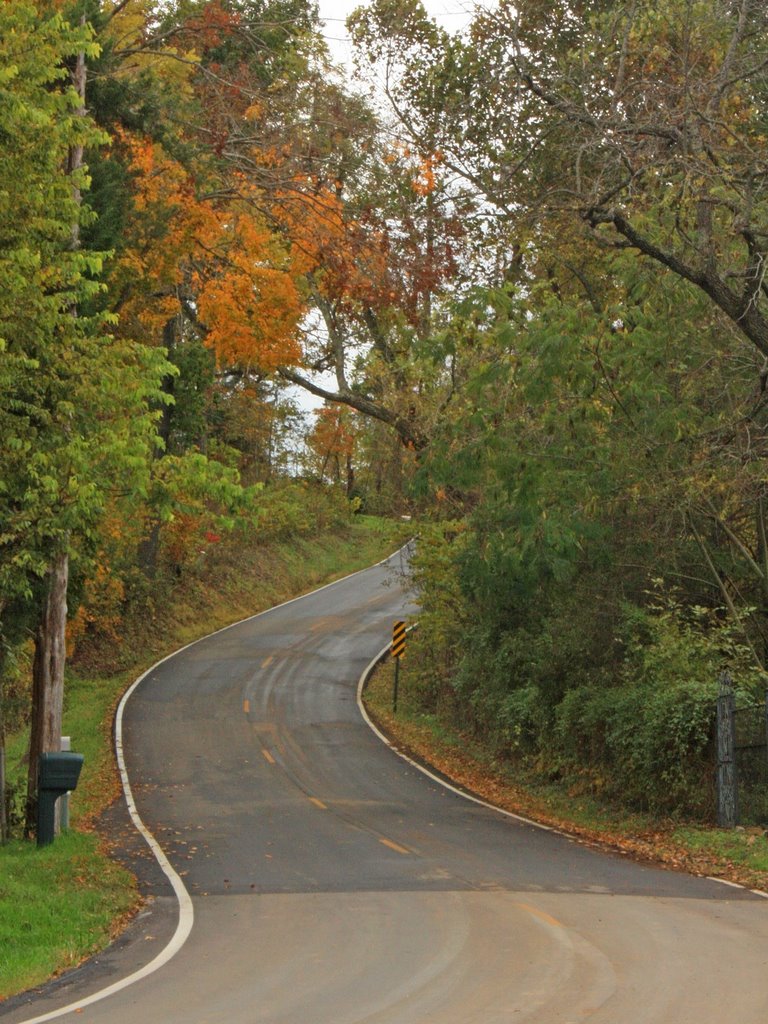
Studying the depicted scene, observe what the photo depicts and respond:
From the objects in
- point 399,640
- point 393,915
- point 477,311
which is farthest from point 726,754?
point 399,640

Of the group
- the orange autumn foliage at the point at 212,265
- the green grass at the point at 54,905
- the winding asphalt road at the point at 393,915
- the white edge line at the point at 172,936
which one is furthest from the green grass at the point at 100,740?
the orange autumn foliage at the point at 212,265

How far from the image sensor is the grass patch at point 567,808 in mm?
15000

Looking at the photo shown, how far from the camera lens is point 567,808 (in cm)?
2006

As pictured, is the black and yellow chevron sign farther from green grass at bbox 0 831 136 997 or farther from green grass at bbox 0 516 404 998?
green grass at bbox 0 831 136 997

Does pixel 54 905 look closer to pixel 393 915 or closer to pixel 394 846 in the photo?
pixel 393 915

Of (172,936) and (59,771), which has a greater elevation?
(59,771)

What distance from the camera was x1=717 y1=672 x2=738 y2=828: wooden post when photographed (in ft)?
53.9

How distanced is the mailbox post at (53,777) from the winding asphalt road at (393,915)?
189 cm

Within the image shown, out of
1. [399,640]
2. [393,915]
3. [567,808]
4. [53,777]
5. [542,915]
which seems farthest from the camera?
[399,640]

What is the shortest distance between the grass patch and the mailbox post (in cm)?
751

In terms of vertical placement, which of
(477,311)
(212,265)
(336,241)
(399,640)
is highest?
(212,265)

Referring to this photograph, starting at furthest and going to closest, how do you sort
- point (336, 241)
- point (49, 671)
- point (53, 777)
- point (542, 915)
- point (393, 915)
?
point (336, 241) < point (49, 671) < point (53, 777) < point (393, 915) < point (542, 915)

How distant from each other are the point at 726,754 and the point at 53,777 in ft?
29.8

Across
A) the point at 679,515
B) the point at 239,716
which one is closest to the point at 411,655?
the point at 239,716
